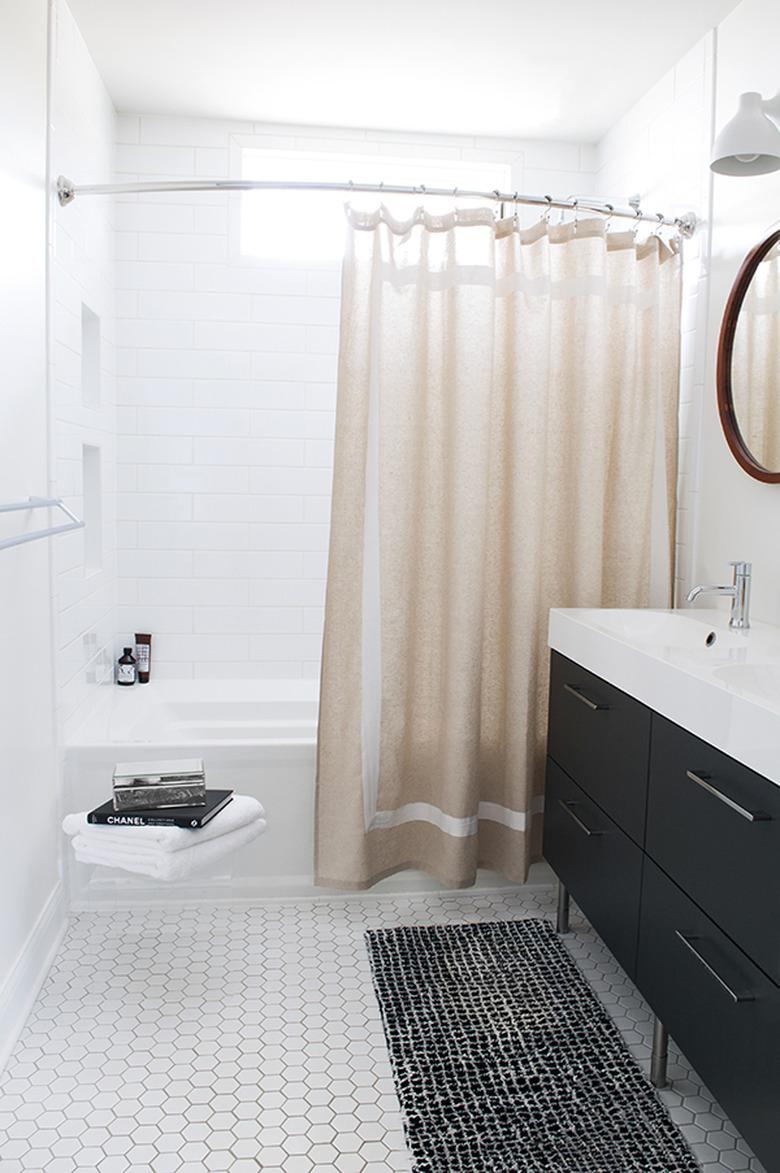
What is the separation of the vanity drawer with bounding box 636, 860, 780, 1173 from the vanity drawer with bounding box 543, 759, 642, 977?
69 millimetres

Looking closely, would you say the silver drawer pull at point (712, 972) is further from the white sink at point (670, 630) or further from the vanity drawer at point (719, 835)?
the white sink at point (670, 630)

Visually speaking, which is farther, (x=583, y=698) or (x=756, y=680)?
(x=583, y=698)

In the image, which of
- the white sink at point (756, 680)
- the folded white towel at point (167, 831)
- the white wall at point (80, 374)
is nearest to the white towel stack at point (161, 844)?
the folded white towel at point (167, 831)

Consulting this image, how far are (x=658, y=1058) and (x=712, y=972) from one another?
17.9 inches

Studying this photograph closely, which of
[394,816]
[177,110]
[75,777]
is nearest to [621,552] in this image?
[394,816]

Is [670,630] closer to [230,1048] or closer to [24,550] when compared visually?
[230,1048]

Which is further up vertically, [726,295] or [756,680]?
[726,295]

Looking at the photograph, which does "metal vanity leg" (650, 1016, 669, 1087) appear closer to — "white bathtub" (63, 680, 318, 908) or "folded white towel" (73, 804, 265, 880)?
"folded white towel" (73, 804, 265, 880)

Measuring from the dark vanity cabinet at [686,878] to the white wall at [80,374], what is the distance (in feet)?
4.95

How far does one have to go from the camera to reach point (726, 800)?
Result: 1622 millimetres

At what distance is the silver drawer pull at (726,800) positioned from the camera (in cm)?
151

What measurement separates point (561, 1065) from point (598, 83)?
2.94 m

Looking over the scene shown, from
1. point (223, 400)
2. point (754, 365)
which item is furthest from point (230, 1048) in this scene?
point (223, 400)

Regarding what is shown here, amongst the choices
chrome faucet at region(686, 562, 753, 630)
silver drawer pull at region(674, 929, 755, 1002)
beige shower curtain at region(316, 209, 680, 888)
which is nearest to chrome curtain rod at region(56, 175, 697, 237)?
beige shower curtain at region(316, 209, 680, 888)
